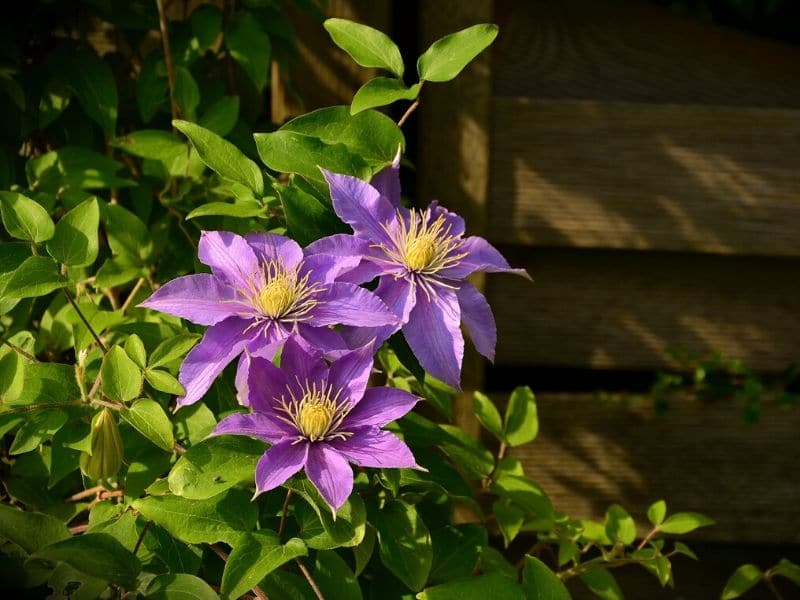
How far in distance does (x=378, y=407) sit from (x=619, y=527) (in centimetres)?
53

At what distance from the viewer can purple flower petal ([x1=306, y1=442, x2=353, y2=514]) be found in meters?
0.58

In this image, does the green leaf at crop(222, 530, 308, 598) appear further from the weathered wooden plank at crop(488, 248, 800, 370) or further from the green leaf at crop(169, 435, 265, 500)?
the weathered wooden plank at crop(488, 248, 800, 370)

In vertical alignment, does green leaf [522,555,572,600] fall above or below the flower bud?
below

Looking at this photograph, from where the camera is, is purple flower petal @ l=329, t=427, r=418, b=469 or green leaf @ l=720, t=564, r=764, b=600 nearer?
purple flower petal @ l=329, t=427, r=418, b=469

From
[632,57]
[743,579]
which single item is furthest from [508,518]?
[632,57]

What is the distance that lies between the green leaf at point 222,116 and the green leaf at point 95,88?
0.36ft

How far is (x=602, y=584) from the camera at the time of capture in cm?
96

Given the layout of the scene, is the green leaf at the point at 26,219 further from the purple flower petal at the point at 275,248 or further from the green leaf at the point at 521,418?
the green leaf at the point at 521,418

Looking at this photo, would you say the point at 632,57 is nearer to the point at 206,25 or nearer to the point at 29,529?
the point at 206,25

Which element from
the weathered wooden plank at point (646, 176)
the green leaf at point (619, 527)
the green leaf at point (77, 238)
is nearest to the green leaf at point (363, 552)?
the green leaf at point (77, 238)

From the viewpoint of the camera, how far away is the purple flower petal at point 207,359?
23.6 inches

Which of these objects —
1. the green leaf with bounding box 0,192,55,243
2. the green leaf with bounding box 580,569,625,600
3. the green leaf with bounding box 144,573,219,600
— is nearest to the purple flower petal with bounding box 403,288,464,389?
the green leaf with bounding box 144,573,219,600

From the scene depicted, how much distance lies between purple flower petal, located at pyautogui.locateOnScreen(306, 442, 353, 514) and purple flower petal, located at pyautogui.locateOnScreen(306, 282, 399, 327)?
0.08 m

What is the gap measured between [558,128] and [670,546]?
2.25ft
